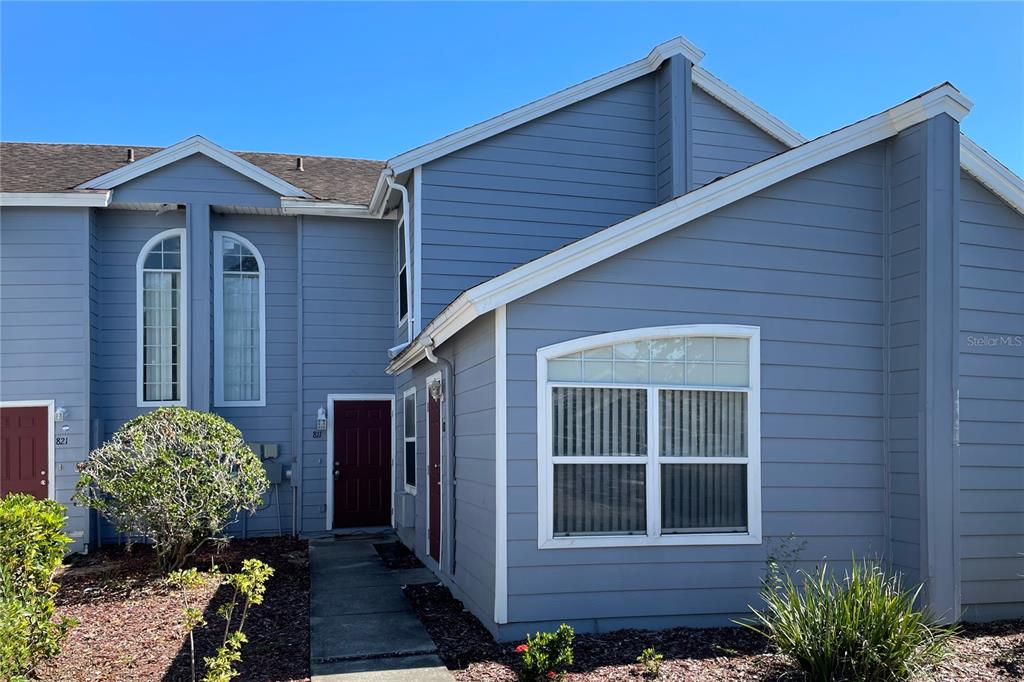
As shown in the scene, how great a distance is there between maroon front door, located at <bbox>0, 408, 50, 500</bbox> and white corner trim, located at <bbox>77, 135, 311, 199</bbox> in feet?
11.0

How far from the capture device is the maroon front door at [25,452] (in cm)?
1166

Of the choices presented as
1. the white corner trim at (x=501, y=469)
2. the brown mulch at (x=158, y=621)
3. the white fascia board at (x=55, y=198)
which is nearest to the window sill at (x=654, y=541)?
the white corner trim at (x=501, y=469)

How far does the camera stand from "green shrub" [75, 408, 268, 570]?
9.22m

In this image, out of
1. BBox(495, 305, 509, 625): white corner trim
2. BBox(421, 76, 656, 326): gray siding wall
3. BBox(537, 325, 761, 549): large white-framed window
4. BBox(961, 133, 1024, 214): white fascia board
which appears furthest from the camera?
BBox(421, 76, 656, 326): gray siding wall

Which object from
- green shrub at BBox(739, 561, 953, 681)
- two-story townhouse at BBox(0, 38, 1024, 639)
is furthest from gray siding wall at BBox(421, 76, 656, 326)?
green shrub at BBox(739, 561, 953, 681)

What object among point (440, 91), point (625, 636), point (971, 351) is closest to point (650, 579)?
point (625, 636)

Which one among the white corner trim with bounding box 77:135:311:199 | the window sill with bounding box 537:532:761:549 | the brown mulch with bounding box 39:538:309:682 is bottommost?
the brown mulch with bounding box 39:538:309:682

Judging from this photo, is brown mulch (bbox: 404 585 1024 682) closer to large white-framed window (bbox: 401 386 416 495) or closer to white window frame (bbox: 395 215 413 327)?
large white-framed window (bbox: 401 386 416 495)

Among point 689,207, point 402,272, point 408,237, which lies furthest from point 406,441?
point 689,207

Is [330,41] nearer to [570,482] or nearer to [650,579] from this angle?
[570,482]

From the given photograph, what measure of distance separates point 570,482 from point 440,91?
24.1ft

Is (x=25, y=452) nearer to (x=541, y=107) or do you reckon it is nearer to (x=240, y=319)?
(x=240, y=319)

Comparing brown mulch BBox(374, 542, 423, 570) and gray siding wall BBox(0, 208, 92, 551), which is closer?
brown mulch BBox(374, 542, 423, 570)

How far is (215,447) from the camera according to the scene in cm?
973
